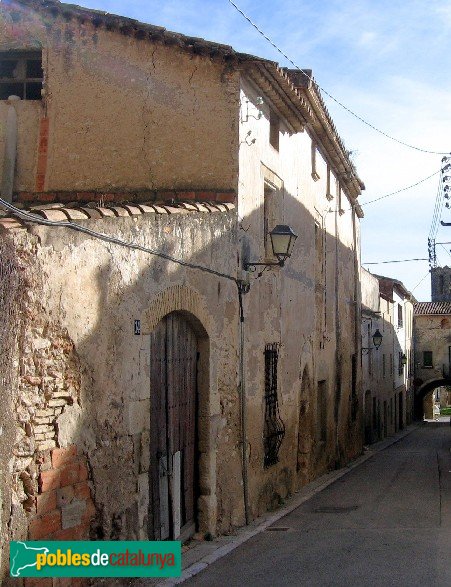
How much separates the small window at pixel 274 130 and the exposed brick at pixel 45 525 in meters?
7.80

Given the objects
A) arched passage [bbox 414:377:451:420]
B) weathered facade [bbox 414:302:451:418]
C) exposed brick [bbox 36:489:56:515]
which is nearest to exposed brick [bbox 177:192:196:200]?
exposed brick [bbox 36:489:56:515]

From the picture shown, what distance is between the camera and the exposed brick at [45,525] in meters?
5.37

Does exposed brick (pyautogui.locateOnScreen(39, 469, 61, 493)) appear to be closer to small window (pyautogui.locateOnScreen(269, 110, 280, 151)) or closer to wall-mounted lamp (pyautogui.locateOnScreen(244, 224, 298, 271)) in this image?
wall-mounted lamp (pyautogui.locateOnScreen(244, 224, 298, 271))

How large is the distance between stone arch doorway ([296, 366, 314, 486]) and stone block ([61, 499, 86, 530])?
333 inches

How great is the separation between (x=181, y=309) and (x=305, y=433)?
701 cm

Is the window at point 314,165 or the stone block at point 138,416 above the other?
the window at point 314,165

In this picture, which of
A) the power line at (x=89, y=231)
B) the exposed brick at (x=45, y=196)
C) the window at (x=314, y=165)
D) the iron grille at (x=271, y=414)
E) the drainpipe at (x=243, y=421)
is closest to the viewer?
the power line at (x=89, y=231)

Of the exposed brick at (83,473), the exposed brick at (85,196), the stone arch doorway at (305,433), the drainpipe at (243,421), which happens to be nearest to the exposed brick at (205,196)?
the drainpipe at (243,421)

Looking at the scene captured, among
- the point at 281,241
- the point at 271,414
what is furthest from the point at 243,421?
the point at 281,241

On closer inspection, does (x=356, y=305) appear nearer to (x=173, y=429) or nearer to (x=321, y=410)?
(x=321, y=410)

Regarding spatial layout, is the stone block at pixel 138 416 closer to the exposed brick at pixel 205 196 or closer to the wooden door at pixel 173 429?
the wooden door at pixel 173 429

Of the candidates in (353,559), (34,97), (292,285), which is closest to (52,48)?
(34,97)

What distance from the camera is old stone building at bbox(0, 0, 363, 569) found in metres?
5.68

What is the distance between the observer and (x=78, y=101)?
10375 mm
